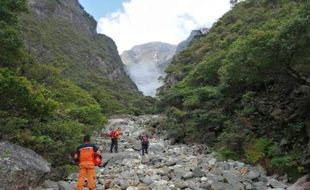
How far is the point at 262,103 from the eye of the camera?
79.5ft

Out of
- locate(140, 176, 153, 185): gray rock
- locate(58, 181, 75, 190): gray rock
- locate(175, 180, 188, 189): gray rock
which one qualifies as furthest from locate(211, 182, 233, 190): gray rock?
locate(58, 181, 75, 190): gray rock

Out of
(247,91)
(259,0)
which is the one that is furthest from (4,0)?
(259,0)

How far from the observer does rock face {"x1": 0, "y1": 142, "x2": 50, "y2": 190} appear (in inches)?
492

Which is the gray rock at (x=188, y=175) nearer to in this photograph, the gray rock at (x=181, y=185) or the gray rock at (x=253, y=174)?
the gray rock at (x=181, y=185)

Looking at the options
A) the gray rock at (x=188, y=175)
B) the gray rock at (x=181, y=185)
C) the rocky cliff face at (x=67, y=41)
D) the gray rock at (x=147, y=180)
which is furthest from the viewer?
the rocky cliff face at (x=67, y=41)

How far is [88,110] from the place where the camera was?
26.9 meters

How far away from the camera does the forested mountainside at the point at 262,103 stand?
17.7m

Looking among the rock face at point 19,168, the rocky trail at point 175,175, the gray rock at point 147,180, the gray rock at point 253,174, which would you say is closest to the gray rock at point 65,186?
the rocky trail at point 175,175

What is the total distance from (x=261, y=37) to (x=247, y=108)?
6074 mm

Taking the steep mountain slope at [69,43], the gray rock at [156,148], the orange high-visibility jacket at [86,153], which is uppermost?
the steep mountain slope at [69,43]

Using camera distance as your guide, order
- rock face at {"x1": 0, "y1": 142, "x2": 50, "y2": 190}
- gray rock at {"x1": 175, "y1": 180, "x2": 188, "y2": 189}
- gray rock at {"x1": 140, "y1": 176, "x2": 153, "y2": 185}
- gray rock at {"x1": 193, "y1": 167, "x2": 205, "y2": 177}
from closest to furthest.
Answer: rock face at {"x1": 0, "y1": 142, "x2": 50, "y2": 190} < gray rock at {"x1": 175, "y1": 180, "x2": 188, "y2": 189} < gray rock at {"x1": 140, "y1": 176, "x2": 153, "y2": 185} < gray rock at {"x1": 193, "y1": 167, "x2": 205, "y2": 177}

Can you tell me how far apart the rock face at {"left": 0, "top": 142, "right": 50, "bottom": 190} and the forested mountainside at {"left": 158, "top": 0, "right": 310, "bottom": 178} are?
8942mm

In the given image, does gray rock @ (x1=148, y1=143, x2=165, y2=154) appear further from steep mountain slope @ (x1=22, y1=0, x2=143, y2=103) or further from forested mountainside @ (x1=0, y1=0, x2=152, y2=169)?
steep mountain slope @ (x1=22, y1=0, x2=143, y2=103)

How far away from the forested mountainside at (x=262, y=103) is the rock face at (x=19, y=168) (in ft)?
29.3
